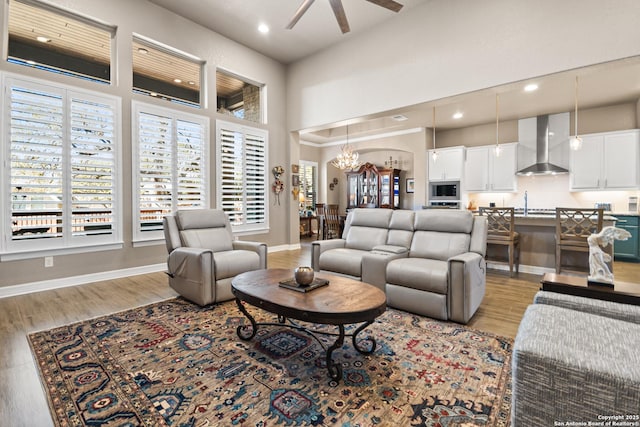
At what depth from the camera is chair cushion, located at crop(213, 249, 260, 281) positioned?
3217mm

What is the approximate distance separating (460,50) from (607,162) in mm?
4585

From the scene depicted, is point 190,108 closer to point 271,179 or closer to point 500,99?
point 271,179

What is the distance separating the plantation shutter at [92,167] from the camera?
392 cm

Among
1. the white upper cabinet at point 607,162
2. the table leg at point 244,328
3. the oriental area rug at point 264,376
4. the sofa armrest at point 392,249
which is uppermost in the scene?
the white upper cabinet at point 607,162

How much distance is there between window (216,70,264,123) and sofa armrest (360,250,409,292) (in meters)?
4.14

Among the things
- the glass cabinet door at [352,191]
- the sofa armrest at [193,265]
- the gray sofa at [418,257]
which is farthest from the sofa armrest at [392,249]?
the glass cabinet door at [352,191]

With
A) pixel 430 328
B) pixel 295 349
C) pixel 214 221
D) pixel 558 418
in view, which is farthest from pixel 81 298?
pixel 558 418

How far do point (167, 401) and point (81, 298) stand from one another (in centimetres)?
258

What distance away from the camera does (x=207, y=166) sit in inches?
210

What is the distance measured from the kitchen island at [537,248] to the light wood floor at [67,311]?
0.32 metres

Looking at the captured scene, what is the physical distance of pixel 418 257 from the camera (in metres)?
3.43

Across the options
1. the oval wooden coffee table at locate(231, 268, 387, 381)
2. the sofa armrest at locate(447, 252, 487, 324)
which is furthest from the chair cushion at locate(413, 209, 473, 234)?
the oval wooden coffee table at locate(231, 268, 387, 381)

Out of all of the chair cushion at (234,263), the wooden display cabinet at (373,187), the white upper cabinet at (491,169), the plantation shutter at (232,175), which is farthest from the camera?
the wooden display cabinet at (373,187)

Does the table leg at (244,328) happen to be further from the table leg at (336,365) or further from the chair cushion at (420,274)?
the chair cushion at (420,274)
